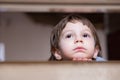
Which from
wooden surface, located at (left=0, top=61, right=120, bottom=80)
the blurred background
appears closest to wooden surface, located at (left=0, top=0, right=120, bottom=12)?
the blurred background

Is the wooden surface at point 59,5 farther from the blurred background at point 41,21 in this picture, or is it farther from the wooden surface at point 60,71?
the wooden surface at point 60,71

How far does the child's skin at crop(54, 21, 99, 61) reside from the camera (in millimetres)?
528

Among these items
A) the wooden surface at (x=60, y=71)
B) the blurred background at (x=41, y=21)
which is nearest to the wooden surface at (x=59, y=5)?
the blurred background at (x=41, y=21)

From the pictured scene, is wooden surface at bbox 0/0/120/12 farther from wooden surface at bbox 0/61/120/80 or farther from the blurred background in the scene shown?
wooden surface at bbox 0/61/120/80

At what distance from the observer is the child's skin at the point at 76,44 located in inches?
20.8

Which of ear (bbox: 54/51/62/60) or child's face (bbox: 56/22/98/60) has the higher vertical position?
child's face (bbox: 56/22/98/60)

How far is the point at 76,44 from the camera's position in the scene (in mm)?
529

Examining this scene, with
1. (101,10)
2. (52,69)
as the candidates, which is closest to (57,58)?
(52,69)

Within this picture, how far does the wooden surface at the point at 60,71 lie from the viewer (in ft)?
1.65

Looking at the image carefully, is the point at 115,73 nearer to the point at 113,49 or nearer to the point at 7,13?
the point at 113,49

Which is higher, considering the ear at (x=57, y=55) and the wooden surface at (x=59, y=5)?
the wooden surface at (x=59, y=5)

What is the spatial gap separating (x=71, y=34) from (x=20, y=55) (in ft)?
0.34

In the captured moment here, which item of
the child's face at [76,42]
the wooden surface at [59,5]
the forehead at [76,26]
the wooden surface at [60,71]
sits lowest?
the wooden surface at [60,71]

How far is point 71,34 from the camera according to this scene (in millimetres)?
533
